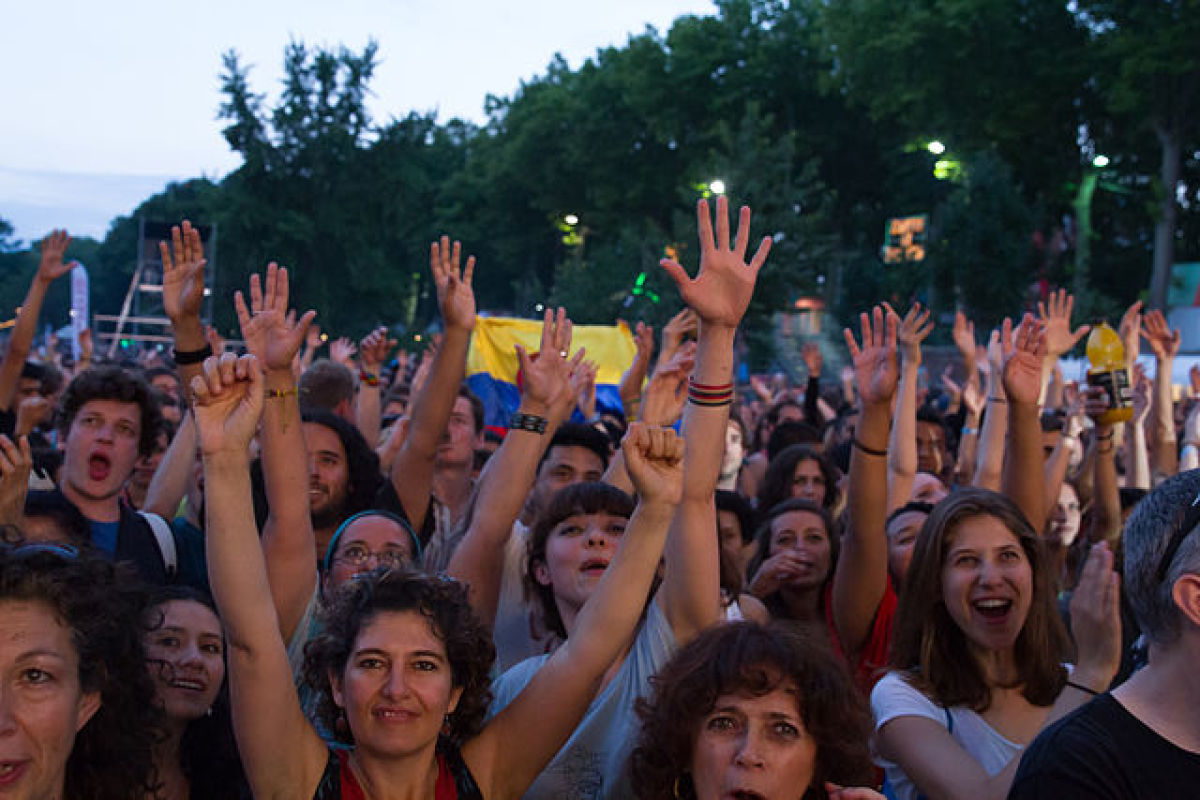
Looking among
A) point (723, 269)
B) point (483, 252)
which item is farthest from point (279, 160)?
point (723, 269)

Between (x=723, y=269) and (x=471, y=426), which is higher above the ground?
(x=723, y=269)

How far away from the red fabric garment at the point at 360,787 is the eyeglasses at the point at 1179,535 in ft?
5.13

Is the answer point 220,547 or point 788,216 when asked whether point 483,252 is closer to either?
point 788,216

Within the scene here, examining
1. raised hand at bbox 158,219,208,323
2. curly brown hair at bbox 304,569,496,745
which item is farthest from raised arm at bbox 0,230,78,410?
curly brown hair at bbox 304,569,496,745

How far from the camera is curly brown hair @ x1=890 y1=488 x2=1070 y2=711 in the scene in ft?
10.7

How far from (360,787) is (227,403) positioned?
2.94ft

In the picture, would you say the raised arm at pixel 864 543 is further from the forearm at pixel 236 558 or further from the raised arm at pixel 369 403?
the raised arm at pixel 369 403

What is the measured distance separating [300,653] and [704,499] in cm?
114

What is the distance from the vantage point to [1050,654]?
3.33 m

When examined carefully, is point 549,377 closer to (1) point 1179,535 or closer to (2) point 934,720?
(2) point 934,720

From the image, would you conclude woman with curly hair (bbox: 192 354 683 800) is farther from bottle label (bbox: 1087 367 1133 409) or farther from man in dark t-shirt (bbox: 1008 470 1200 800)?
bottle label (bbox: 1087 367 1133 409)

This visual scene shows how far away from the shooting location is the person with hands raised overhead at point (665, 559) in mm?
3109

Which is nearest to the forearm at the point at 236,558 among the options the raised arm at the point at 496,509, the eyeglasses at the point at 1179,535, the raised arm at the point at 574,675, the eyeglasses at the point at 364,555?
the raised arm at the point at 574,675

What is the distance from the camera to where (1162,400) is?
6895 mm
